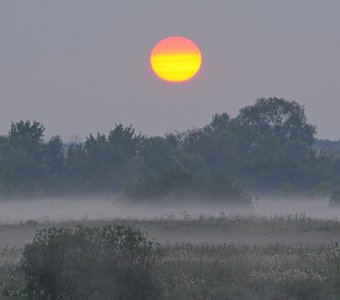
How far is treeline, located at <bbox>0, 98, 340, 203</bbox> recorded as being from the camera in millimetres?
89312

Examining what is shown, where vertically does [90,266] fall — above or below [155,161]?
below

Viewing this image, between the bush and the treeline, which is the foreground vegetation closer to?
the bush

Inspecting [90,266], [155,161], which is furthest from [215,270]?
[155,161]

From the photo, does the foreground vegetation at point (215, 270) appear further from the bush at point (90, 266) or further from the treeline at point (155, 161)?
the treeline at point (155, 161)

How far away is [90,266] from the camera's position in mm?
20875

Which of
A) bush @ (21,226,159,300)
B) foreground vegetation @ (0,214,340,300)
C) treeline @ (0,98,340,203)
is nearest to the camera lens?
bush @ (21,226,159,300)

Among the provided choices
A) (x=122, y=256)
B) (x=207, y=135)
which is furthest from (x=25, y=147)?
(x=122, y=256)

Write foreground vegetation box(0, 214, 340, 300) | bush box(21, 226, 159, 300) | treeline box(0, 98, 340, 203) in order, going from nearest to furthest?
bush box(21, 226, 159, 300) < foreground vegetation box(0, 214, 340, 300) < treeline box(0, 98, 340, 203)

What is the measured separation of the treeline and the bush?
58.8 meters

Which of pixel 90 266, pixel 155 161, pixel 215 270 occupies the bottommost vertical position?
pixel 215 270

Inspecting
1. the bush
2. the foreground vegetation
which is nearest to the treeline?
the foreground vegetation

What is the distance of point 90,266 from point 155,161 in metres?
78.2

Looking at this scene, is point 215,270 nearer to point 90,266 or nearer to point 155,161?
point 90,266

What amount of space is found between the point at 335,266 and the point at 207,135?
80.7 m
